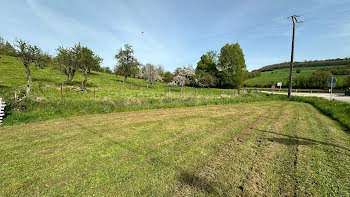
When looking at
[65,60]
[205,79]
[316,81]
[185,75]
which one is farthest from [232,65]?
[65,60]

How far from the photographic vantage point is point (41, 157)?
392 cm

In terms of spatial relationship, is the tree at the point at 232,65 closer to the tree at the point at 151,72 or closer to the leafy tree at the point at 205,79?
the leafy tree at the point at 205,79

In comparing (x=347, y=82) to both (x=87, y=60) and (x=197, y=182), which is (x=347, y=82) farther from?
(x=87, y=60)

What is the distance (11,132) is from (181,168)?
23.4 feet

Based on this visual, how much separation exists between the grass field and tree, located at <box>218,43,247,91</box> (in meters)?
41.9

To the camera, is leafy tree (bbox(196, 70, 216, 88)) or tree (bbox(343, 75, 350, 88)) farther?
leafy tree (bbox(196, 70, 216, 88))

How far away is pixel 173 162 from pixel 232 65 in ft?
153

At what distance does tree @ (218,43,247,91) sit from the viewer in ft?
145

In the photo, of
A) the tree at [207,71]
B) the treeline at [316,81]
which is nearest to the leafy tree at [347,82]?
the treeline at [316,81]

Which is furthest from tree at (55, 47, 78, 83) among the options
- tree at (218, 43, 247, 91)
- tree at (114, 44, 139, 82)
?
tree at (218, 43, 247, 91)

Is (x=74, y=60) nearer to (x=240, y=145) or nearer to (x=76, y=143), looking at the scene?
(x=76, y=143)

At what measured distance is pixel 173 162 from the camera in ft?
12.2

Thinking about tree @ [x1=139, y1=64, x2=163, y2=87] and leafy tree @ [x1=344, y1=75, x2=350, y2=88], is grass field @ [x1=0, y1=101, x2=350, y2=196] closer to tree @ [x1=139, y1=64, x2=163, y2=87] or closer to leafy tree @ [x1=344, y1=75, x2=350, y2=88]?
tree @ [x1=139, y1=64, x2=163, y2=87]

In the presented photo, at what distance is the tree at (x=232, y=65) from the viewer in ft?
145
